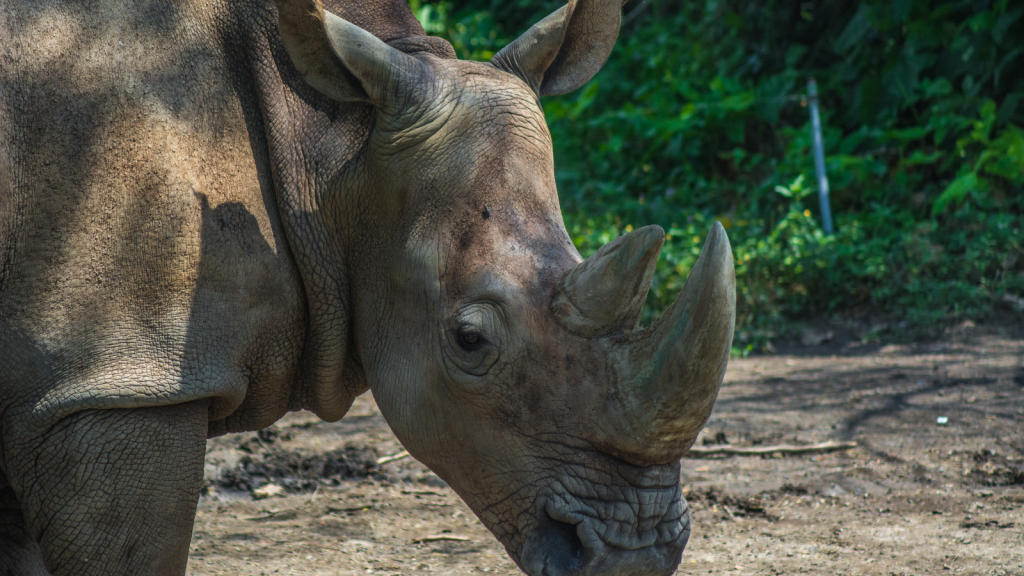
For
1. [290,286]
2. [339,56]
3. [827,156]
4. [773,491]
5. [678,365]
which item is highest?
[827,156]

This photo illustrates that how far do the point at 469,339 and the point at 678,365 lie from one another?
55cm

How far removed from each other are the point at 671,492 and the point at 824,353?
447 centimetres

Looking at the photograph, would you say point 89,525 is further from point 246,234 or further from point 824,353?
point 824,353

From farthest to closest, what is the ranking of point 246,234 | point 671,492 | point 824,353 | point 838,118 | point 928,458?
point 838,118 < point 824,353 < point 928,458 < point 246,234 < point 671,492

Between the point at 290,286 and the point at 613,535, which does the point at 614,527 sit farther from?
the point at 290,286

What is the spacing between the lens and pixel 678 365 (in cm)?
229

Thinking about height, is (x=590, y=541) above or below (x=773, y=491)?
above

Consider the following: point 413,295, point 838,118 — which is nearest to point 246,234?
point 413,295

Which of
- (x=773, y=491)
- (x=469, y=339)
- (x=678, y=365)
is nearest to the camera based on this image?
(x=678, y=365)

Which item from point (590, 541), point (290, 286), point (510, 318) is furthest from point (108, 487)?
point (590, 541)

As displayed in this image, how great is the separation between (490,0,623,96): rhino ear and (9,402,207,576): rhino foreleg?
1368 mm

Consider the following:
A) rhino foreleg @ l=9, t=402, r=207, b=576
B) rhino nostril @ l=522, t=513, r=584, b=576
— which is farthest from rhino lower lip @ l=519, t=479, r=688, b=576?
rhino foreleg @ l=9, t=402, r=207, b=576

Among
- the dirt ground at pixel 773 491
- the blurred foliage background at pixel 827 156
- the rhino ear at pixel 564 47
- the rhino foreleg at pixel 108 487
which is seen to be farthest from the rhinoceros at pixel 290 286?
the blurred foliage background at pixel 827 156

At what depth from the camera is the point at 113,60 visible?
8.54 feet
